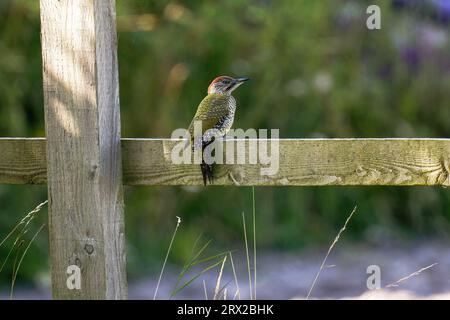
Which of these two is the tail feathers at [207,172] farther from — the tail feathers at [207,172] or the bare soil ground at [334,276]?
the bare soil ground at [334,276]

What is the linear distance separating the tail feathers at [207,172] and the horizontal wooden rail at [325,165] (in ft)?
0.08

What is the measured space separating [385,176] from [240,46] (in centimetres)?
674

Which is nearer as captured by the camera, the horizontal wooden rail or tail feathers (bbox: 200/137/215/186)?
the horizontal wooden rail

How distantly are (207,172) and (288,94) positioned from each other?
A: 6.38m

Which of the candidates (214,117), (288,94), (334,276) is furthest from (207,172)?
(288,94)

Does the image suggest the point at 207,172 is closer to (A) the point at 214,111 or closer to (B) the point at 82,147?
(B) the point at 82,147

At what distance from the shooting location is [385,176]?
3410mm

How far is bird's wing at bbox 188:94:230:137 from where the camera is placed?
176 inches

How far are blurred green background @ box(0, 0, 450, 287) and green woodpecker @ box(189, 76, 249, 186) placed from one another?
4.18 m

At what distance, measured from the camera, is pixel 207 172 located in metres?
3.53

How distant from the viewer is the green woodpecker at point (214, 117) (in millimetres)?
3658

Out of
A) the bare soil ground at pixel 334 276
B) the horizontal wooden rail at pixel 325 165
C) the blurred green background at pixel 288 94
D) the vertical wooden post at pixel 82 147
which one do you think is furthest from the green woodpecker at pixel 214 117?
the blurred green background at pixel 288 94

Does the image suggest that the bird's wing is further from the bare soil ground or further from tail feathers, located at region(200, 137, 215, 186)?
the bare soil ground

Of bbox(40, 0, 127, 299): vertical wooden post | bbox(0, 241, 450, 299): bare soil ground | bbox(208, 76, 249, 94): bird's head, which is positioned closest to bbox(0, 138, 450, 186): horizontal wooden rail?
bbox(40, 0, 127, 299): vertical wooden post
